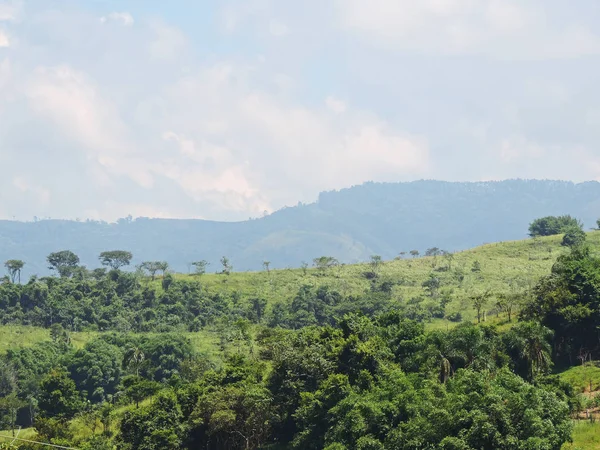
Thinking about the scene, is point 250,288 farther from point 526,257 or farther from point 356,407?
point 356,407

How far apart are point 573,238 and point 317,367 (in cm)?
10688

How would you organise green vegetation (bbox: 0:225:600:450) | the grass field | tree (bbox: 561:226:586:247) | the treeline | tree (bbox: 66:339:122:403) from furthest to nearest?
tree (bbox: 561:226:586:247) < tree (bbox: 66:339:122:403) < green vegetation (bbox: 0:225:600:450) < the grass field < the treeline

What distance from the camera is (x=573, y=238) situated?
6161 inches

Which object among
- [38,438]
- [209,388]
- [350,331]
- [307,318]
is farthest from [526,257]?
[38,438]

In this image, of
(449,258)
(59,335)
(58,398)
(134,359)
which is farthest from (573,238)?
(58,398)

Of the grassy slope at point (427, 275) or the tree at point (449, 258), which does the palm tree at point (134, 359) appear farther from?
the tree at point (449, 258)

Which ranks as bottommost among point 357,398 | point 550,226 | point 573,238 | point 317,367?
point 357,398

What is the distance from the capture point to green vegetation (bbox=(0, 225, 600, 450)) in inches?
1948

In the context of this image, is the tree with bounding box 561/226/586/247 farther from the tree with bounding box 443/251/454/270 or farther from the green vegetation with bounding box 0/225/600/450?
the tree with bounding box 443/251/454/270

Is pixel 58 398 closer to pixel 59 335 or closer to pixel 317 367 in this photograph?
pixel 317 367

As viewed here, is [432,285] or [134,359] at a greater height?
[432,285]

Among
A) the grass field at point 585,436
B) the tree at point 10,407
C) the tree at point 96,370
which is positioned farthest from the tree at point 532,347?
the tree at point 96,370

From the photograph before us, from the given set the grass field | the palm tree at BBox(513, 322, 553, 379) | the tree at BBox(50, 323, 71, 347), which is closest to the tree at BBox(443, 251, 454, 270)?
the tree at BBox(50, 323, 71, 347)

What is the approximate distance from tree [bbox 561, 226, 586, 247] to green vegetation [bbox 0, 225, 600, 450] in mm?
7469
